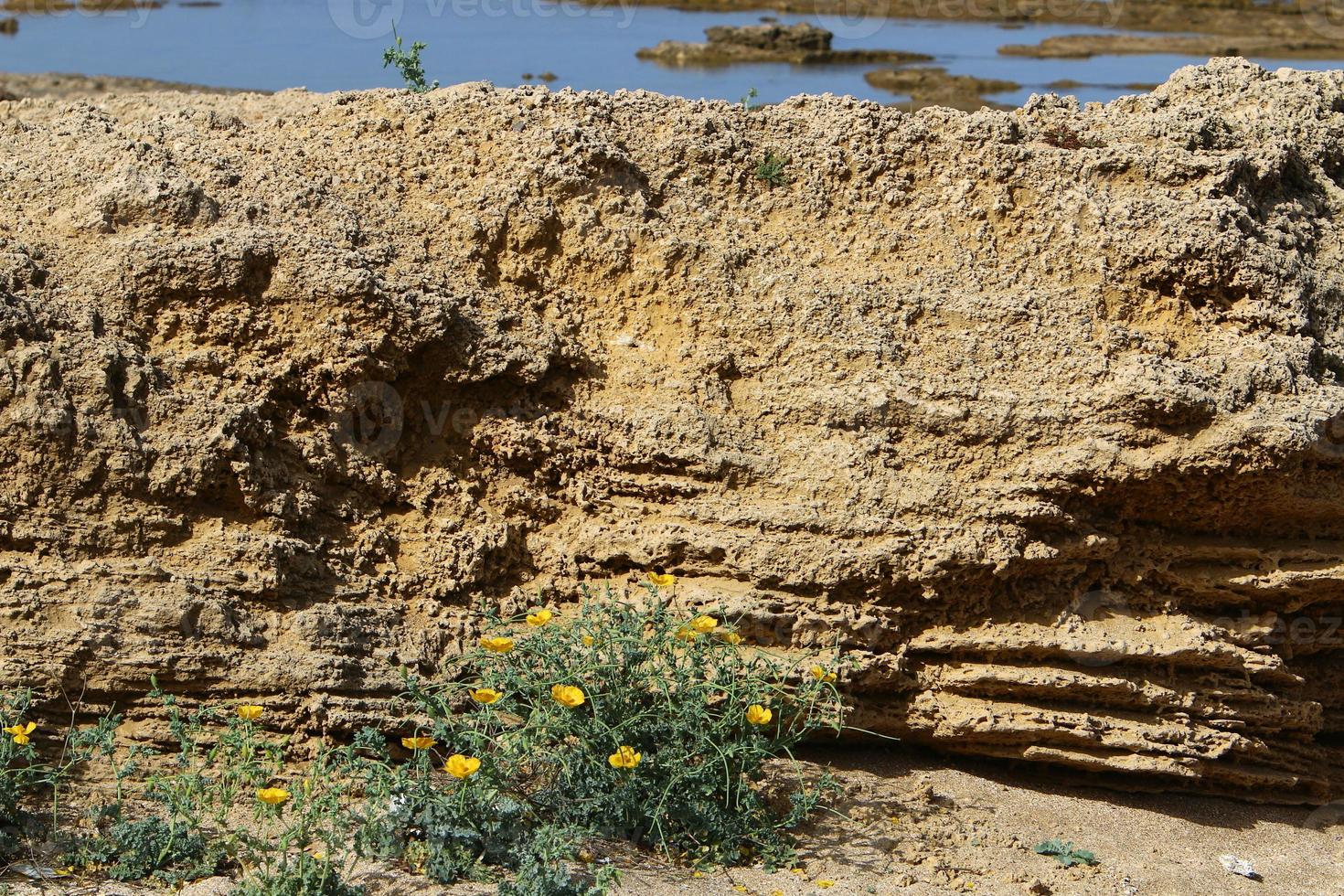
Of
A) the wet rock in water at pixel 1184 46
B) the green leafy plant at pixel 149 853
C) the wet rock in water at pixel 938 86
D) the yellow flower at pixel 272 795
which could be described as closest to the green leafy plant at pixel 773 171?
the yellow flower at pixel 272 795

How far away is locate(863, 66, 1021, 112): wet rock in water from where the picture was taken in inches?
736

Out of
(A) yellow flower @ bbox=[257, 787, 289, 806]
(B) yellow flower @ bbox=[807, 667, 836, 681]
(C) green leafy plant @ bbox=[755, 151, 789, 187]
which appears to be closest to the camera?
(A) yellow flower @ bbox=[257, 787, 289, 806]

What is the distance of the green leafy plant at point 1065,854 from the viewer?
3.92 metres

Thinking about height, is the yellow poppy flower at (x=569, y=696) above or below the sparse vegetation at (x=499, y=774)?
above

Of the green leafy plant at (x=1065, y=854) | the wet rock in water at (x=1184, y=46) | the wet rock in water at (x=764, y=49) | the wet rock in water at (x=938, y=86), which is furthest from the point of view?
the wet rock in water at (x=1184, y=46)

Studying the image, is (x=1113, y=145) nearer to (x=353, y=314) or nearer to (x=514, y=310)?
(x=514, y=310)

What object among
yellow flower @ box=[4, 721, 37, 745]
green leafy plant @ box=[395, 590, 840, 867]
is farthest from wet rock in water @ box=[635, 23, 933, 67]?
yellow flower @ box=[4, 721, 37, 745]

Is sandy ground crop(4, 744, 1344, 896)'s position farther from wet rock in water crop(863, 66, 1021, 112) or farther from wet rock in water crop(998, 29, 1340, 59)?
Result: wet rock in water crop(998, 29, 1340, 59)

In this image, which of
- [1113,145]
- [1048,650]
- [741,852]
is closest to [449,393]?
[741,852]

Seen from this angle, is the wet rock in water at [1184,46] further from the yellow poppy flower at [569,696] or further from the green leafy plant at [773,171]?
the yellow poppy flower at [569,696]

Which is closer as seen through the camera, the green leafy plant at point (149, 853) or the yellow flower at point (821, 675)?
the green leafy plant at point (149, 853)

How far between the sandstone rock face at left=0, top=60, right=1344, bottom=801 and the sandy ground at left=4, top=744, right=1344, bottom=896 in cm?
15

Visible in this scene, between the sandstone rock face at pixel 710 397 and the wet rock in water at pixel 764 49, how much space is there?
1817 cm

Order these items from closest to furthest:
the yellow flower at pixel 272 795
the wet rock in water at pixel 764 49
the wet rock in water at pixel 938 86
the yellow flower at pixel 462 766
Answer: the yellow flower at pixel 272 795, the yellow flower at pixel 462 766, the wet rock in water at pixel 938 86, the wet rock in water at pixel 764 49
